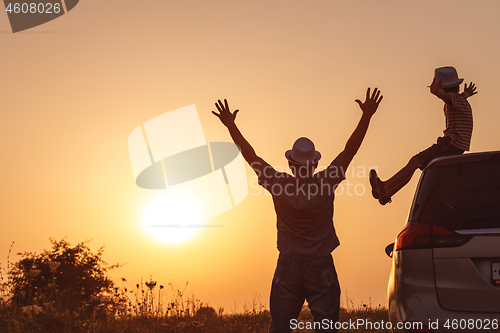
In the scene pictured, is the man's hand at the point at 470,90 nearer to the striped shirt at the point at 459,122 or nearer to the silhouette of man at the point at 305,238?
the striped shirt at the point at 459,122

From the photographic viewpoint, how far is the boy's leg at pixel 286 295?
4812mm

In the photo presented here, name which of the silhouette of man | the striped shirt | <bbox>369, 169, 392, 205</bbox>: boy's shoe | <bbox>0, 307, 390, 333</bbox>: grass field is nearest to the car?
the silhouette of man

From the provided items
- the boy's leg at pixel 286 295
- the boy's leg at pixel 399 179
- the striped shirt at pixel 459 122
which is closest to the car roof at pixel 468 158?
the boy's leg at pixel 286 295

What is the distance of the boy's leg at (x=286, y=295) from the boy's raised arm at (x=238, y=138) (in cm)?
94

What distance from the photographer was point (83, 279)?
35969 millimetres

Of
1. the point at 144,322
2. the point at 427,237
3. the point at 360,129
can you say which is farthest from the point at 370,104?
the point at 144,322

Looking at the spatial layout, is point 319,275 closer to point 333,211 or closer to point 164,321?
point 333,211

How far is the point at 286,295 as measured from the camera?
4.85m

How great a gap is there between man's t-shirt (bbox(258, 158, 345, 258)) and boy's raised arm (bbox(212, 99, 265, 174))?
0.34 m

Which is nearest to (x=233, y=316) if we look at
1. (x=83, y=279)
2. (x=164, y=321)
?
(x=164, y=321)

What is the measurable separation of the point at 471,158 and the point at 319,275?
1618 millimetres

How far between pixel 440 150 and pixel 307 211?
365 centimetres

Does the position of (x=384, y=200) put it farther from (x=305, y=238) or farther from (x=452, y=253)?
(x=452, y=253)

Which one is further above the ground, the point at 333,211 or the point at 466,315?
the point at 333,211
